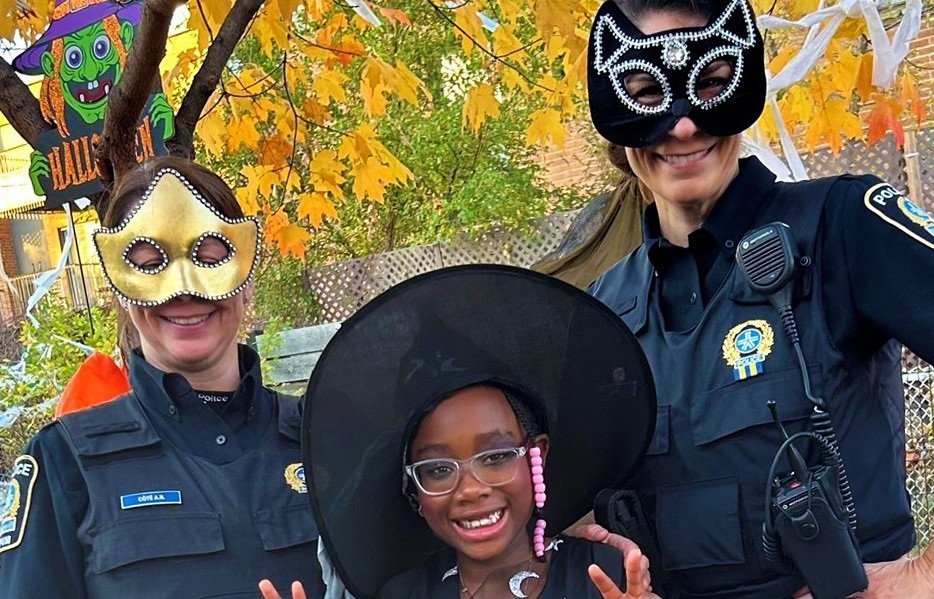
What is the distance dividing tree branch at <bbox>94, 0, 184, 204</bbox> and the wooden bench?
186 inches

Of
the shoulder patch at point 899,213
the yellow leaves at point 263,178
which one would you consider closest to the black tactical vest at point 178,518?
the shoulder patch at point 899,213

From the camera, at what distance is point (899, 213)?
191cm

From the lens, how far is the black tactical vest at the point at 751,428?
1.97 metres

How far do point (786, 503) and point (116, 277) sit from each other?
1535 mm

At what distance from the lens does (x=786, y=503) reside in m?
1.88

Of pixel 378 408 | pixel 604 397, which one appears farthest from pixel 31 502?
pixel 604 397

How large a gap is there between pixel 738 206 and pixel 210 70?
1.81m

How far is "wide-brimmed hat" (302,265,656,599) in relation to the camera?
6.55 ft

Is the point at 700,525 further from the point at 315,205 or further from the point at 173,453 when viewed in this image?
the point at 315,205

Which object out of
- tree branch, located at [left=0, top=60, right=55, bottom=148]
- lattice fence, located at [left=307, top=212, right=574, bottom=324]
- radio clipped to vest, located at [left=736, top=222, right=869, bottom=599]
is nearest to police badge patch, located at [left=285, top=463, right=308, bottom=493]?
radio clipped to vest, located at [left=736, top=222, right=869, bottom=599]

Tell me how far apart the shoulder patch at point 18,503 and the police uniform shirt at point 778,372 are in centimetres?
131

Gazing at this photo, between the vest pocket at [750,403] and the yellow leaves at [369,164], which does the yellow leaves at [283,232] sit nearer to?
the yellow leaves at [369,164]

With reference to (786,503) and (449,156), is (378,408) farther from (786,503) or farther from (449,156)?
(449,156)

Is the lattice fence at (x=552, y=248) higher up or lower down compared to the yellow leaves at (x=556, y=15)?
lower down
